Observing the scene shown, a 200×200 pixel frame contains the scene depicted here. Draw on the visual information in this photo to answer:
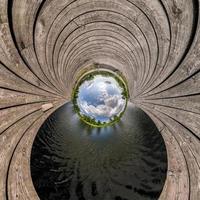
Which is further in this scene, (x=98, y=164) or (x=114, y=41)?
(x=114, y=41)

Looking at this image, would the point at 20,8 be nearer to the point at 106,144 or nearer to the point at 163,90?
the point at 163,90

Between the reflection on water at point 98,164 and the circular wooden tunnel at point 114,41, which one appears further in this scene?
the reflection on water at point 98,164

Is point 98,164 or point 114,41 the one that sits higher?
point 114,41

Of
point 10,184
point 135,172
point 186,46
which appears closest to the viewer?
point 186,46

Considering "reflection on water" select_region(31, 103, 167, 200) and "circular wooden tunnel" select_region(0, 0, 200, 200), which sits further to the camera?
"reflection on water" select_region(31, 103, 167, 200)

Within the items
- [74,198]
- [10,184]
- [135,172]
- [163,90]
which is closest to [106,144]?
[135,172]
